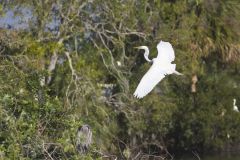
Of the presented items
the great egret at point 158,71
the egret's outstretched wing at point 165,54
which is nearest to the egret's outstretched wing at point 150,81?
the great egret at point 158,71

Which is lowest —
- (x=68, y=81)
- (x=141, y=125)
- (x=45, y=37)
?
(x=141, y=125)

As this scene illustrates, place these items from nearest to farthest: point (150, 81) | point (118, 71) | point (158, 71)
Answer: point (150, 81) → point (158, 71) → point (118, 71)

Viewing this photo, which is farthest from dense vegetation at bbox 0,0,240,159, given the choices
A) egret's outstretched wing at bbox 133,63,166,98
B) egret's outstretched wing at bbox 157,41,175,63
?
egret's outstretched wing at bbox 157,41,175,63

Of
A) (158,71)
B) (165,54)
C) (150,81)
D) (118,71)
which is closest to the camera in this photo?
(150,81)

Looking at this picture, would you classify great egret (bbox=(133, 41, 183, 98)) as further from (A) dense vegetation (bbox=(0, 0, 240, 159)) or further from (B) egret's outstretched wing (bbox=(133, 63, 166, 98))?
(A) dense vegetation (bbox=(0, 0, 240, 159))

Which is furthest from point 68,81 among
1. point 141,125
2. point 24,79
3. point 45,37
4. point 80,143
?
point 80,143

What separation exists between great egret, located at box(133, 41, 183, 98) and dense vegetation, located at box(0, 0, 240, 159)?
3.41ft

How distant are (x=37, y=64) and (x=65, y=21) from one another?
63.9 inches

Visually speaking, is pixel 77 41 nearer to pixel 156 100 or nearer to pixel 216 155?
pixel 156 100

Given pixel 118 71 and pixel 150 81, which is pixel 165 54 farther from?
pixel 118 71

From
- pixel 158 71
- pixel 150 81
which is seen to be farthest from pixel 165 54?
pixel 150 81

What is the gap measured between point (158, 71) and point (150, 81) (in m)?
0.29

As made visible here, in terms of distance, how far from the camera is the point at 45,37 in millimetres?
16469

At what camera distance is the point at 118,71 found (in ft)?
57.1
